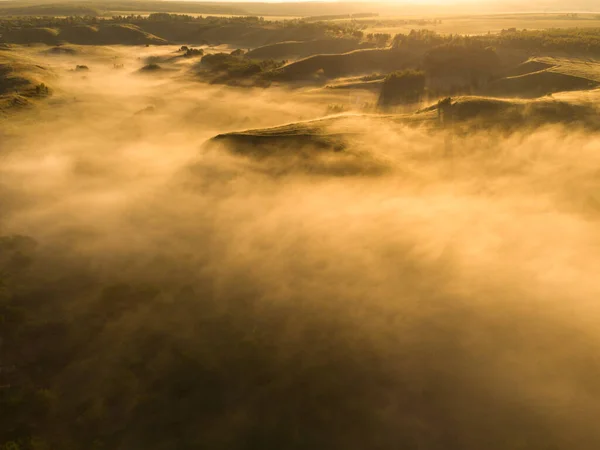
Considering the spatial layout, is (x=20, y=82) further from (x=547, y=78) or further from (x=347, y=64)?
(x=547, y=78)

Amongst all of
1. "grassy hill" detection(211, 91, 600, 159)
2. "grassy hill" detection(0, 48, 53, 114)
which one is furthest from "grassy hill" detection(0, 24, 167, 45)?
"grassy hill" detection(211, 91, 600, 159)

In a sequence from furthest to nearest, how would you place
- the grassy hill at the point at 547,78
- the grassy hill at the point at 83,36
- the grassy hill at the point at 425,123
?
the grassy hill at the point at 83,36 → the grassy hill at the point at 547,78 → the grassy hill at the point at 425,123

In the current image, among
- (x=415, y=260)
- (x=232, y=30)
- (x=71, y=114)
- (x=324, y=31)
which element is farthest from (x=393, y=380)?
(x=232, y=30)

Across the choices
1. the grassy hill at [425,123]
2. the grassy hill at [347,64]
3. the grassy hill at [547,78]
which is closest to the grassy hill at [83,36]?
the grassy hill at [347,64]

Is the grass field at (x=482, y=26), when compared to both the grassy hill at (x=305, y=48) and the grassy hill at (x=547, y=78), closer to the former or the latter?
the grassy hill at (x=305, y=48)

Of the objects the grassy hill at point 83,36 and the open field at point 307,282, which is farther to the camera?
the grassy hill at point 83,36

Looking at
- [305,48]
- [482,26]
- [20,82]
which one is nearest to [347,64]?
[305,48]

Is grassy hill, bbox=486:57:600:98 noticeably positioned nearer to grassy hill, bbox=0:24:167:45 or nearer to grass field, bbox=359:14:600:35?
grass field, bbox=359:14:600:35

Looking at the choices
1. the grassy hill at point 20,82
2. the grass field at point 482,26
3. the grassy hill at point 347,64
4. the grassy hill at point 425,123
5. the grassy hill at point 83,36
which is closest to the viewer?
the grassy hill at point 425,123
